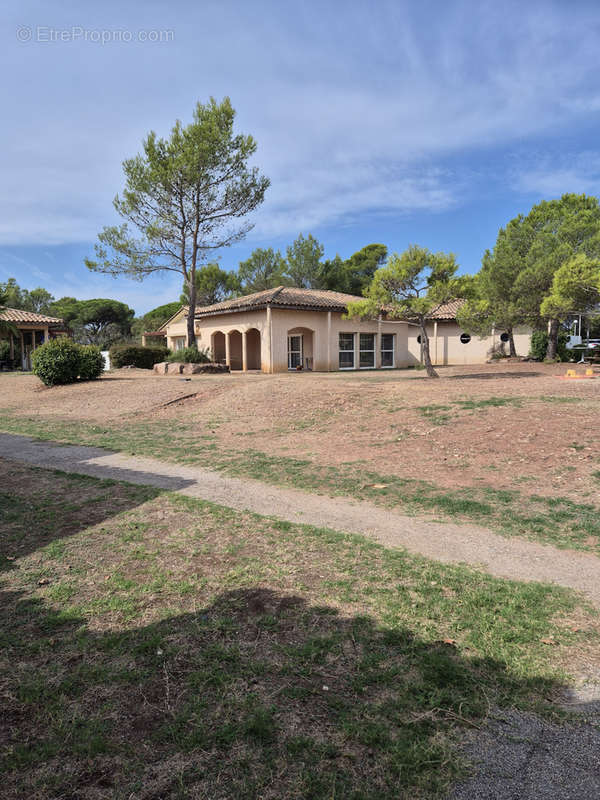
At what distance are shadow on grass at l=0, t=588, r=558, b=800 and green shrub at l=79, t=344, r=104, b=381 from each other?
16776 millimetres

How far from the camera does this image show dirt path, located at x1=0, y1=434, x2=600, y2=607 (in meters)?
3.82

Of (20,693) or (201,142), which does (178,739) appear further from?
(201,142)

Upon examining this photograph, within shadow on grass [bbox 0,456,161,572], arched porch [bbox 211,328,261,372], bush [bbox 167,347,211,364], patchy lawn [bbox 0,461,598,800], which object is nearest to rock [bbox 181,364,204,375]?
bush [bbox 167,347,211,364]

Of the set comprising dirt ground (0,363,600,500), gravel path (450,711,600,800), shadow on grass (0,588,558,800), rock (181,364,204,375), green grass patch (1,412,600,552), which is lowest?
gravel path (450,711,600,800)

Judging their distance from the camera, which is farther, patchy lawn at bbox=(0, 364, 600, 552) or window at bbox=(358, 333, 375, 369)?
window at bbox=(358, 333, 375, 369)

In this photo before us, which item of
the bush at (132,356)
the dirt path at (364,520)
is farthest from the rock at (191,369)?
the dirt path at (364,520)

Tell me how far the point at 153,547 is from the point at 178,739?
2211 mm

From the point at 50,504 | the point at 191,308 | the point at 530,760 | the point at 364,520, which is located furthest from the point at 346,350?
the point at 530,760

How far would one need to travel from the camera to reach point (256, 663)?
2615 mm

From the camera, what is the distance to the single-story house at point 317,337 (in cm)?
2364

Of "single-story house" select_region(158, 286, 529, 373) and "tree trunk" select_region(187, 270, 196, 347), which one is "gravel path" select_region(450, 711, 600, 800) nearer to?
"single-story house" select_region(158, 286, 529, 373)

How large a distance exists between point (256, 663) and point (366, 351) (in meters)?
24.8

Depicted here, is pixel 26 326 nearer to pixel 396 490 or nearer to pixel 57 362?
pixel 57 362

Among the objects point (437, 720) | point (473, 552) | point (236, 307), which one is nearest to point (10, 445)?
point (473, 552)
